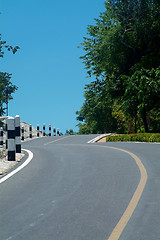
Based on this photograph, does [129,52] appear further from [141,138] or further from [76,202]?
[76,202]

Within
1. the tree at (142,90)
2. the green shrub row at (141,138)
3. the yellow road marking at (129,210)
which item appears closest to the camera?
the yellow road marking at (129,210)

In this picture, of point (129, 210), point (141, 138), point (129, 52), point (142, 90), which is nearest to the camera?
point (129, 210)

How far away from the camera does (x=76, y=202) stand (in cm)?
585

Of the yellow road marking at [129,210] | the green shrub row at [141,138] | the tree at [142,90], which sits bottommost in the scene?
the yellow road marking at [129,210]

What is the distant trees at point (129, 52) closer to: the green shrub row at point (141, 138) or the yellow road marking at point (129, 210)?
the green shrub row at point (141, 138)

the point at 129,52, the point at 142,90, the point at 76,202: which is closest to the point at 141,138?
the point at 142,90

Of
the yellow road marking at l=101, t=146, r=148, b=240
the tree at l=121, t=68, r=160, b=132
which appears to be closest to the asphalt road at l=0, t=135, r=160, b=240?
the yellow road marking at l=101, t=146, r=148, b=240

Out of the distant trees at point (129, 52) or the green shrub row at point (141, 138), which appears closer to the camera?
the green shrub row at point (141, 138)

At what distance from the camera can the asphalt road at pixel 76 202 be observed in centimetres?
448

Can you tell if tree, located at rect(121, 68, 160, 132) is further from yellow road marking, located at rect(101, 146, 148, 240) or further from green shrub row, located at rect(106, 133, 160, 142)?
yellow road marking, located at rect(101, 146, 148, 240)

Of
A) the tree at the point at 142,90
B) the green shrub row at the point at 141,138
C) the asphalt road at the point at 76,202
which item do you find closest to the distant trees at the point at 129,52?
the tree at the point at 142,90

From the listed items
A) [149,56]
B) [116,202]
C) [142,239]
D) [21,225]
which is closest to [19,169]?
[116,202]

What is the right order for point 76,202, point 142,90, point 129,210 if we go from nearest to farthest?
point 129,210 → point 76,202 → point 142,90

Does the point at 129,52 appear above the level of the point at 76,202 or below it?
above
